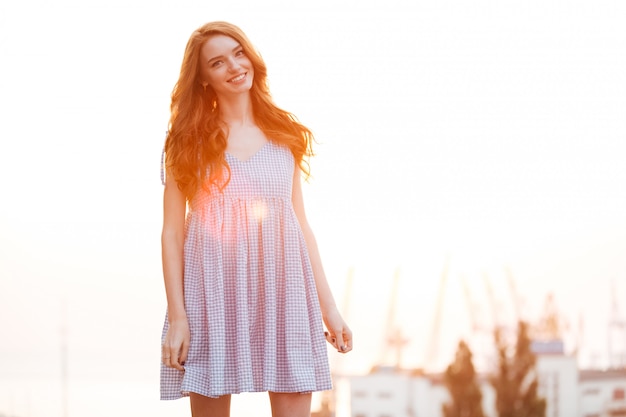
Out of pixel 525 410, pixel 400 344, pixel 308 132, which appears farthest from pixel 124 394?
pixel 308 132

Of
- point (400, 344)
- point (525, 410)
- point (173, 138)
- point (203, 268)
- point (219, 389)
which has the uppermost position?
point (173, 138)

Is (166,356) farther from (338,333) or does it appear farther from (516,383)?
(516,383)

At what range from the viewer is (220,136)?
2.75 m

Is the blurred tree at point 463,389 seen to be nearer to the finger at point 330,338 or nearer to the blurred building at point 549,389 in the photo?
the blurred building at point 549,389

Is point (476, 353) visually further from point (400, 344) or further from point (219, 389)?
point (219, 389)

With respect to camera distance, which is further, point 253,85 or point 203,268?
point 253,85

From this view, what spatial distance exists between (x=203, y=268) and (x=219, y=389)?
0.31m

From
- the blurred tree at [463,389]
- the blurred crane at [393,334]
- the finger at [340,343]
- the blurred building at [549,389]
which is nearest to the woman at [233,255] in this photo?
the finger at [340,343]

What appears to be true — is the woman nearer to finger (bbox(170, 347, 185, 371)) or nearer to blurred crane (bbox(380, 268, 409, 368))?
finger (bbox(170, 347, 185, 371))

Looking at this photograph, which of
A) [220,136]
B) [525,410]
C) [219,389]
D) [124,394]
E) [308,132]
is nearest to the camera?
[219,389]

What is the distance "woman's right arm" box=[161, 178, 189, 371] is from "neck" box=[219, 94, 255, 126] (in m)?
0.24

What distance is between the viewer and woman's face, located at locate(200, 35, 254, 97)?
2730 mm

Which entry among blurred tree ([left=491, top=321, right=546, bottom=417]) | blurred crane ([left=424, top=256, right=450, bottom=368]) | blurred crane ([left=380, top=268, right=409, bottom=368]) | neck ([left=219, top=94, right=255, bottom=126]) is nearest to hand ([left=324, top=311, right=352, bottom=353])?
neck ([left=219, top=94, right=255, bottom=126])

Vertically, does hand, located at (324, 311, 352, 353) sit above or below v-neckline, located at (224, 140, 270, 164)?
below
